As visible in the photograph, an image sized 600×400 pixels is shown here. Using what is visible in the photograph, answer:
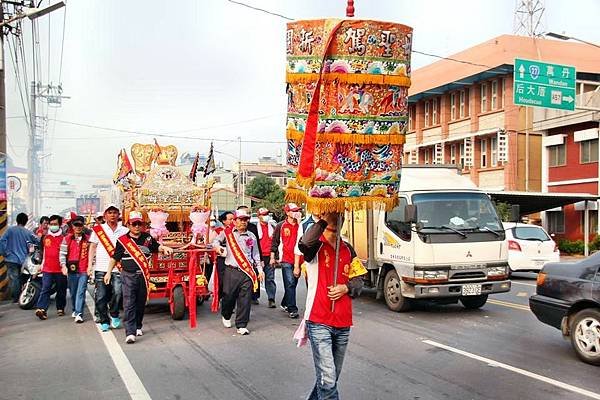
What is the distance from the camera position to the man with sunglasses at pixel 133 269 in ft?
27.3

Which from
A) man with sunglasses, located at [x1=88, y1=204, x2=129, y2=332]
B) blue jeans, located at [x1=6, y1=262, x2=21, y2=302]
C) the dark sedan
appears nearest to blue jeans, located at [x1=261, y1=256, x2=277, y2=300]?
man with sunglasses, located at [x1=88, y1=204, x2=129, y2=332]

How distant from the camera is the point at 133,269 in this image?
27.5 feet

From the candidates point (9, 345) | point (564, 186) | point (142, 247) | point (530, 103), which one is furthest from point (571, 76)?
point (9, 345)

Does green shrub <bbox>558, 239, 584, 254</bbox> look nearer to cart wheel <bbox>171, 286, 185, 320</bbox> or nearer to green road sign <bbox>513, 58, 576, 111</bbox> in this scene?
green road sign <bbox>513, 58, 576, 111</bbox>

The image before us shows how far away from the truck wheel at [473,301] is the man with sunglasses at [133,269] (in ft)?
18.8

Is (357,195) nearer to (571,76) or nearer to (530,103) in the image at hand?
(530,103)

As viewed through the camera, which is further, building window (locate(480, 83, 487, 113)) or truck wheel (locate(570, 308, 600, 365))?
building window (locate(480, 83, 487, 113))

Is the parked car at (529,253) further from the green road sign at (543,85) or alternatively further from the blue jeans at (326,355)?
the blue jeans at (326,355)

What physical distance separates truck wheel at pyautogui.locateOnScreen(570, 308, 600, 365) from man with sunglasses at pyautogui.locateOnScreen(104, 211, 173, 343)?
18.4 ft

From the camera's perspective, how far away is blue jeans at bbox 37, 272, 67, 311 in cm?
1041

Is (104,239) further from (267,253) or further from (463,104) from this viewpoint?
(463,104)

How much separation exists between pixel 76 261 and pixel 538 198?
19.4 metres

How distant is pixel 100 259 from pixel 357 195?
5.48m

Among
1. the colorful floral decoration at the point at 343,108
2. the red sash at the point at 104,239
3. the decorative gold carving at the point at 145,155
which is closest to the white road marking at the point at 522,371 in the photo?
the colorful floral decoration at the point at 343,108
